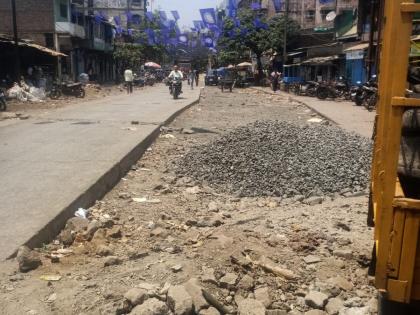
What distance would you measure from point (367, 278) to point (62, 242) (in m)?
2.76

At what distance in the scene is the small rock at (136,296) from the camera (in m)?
3.27

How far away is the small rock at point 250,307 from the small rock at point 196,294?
0.94 feet

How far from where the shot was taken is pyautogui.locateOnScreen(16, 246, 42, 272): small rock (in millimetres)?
4023

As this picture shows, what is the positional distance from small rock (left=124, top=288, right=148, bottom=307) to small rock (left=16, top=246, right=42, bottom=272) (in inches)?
44.1

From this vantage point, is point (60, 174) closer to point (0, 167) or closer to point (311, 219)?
point (0, 167)

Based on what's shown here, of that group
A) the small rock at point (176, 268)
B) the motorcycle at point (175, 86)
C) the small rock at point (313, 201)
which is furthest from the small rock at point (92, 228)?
the motorcycle at point (175, 86)

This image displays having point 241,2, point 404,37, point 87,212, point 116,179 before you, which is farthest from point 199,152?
point 241,2

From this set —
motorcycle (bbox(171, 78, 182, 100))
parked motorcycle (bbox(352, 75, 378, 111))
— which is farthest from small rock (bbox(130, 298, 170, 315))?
motorcycle (bbox(171, 78, 182, 100))

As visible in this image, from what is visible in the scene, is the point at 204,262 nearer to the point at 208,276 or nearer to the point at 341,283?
the point at 208,276

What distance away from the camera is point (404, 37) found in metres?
2.19

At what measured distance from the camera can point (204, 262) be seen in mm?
3941

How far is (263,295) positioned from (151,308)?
86 cm

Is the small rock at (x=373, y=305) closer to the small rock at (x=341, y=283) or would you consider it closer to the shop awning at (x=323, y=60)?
the small rock at (x=341, y=283)

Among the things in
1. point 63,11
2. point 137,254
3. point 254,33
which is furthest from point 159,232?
point 254,33
